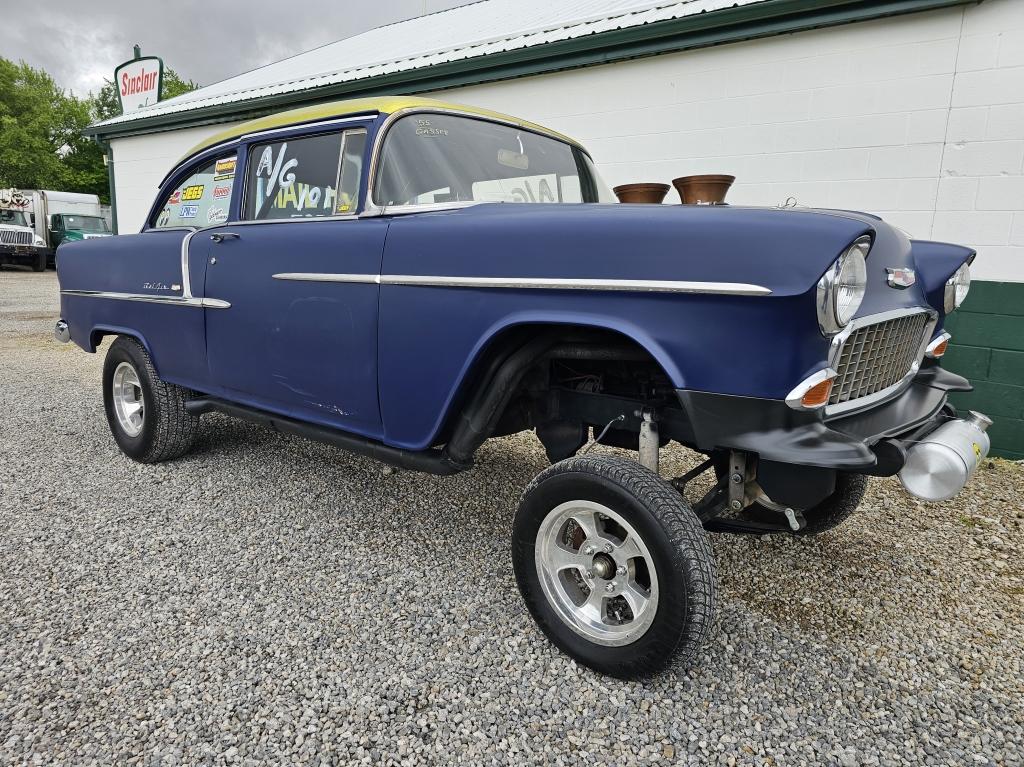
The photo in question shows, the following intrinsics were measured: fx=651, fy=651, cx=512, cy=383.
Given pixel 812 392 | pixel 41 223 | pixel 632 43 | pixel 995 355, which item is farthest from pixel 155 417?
pixel 41 223

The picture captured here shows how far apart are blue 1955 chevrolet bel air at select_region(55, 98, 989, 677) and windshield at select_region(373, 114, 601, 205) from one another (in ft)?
0.04

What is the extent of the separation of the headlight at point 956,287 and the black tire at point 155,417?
3787 millimetres

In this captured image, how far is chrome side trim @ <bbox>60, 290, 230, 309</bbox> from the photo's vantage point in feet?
10.5

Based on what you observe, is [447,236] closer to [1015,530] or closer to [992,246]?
[1015,530]

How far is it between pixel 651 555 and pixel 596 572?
28cm

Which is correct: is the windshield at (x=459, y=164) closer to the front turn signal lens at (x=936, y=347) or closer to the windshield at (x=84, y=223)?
the front turn signal lens at (x=936, y=347)

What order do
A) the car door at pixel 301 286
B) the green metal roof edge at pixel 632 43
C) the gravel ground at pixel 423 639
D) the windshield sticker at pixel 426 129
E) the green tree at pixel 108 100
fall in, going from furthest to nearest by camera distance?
the green tree at pixel 108 100 → the green metal roof edge at pixel 632 43 → the windshield sticker at pixel 426 129 → the car door at pixel 301 286 → the gravel ground at pixel 423 639

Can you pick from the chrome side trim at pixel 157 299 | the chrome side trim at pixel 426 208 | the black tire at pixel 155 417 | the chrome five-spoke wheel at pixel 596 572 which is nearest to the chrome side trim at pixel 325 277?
the chrome side trim at pixel 426 208

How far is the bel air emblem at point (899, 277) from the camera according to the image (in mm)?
2027

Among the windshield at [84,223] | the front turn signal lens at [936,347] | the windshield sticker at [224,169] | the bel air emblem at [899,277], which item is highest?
the windshield at [84,223]

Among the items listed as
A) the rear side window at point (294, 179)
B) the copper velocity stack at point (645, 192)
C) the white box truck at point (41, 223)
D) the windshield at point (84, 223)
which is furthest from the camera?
the windshield at point (84, 223)

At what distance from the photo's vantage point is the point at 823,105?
4.54m

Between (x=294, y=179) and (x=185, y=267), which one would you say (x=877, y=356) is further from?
(x=185, y=267)

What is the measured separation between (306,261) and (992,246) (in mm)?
4163
